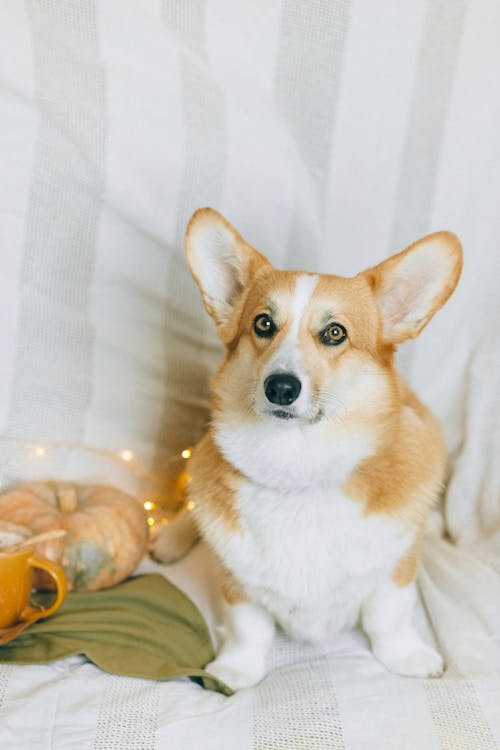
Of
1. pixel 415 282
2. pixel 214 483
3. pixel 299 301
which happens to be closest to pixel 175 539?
pixel 214 483

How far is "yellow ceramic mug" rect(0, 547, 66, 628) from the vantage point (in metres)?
1.32

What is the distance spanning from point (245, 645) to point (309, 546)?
24cm

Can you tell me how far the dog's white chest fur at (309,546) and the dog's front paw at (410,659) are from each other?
137 mm

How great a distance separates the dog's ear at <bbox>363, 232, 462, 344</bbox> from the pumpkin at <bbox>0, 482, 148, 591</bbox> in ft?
2.14

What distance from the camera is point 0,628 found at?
1369 millimetres

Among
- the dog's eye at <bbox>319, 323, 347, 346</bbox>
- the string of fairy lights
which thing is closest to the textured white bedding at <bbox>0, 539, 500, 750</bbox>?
the string of fairy lights

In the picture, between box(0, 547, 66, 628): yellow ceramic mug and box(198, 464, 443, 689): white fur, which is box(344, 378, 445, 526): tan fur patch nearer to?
box(198, 464, 443, 689): white fur

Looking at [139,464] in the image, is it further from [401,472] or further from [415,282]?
[415,282]

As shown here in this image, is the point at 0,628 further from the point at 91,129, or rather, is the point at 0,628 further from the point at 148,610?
the point at 91,129

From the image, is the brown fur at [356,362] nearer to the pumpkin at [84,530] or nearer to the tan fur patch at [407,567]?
the tan fur patch at [407,567]


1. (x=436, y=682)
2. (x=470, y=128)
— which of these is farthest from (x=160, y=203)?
(x=436, y=682)

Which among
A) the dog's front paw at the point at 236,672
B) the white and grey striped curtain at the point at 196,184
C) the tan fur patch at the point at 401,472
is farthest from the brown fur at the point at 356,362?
the white and grey striped curtain at the point at 196,184

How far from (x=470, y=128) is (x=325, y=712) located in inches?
49.7

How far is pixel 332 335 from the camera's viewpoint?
4.42ft
